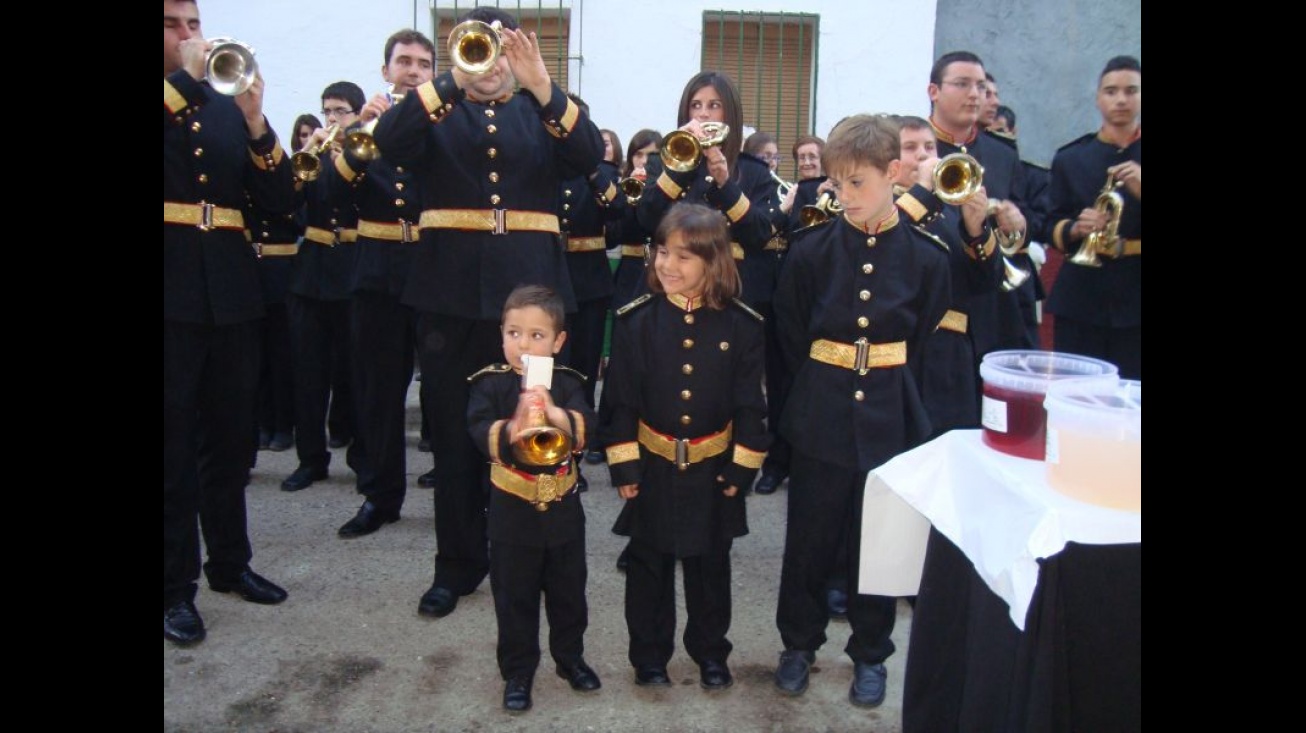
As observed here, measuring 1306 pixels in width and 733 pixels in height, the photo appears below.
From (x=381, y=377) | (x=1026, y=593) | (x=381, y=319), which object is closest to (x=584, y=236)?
(x=381, y=319)

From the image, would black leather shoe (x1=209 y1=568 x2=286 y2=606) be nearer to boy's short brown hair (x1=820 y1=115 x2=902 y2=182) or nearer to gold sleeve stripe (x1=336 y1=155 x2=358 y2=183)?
gold sleeve stripe (x1=336 y1=155 x2=358 y2=183)

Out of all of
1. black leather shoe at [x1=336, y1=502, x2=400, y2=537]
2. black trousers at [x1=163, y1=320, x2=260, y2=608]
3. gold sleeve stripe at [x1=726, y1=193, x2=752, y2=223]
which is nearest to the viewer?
black trousers at [x1=163, y1=320, x2=260, y2=608]

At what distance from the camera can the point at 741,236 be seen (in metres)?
4.01

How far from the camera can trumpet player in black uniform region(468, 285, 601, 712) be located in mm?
2990

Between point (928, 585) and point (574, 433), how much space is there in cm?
107

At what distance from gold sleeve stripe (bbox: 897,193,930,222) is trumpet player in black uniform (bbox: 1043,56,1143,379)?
1194 millimetres

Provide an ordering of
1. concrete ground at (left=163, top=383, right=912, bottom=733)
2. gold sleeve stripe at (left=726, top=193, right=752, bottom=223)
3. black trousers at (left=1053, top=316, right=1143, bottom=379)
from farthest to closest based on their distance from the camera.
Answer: black trousers at (left=1053, top=316, right=1143, bottom=379)
gold sleeve stripe at (left=726, top=193, right=752, bottom=223)
concrete ground at (left=163, top=383, right=912, bottom=733)

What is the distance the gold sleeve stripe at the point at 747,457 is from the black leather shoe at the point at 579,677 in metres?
0.84

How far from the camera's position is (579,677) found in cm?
316

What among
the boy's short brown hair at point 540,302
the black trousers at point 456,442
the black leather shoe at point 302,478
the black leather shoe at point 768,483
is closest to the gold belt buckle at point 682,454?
the boy's short brown hair at point 540,302

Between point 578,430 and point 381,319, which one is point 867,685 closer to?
point 578,430

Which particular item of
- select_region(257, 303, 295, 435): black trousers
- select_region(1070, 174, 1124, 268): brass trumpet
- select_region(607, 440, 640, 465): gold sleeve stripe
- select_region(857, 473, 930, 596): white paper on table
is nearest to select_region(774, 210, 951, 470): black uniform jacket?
select_region(857, 473, 930, 596): white paper on table

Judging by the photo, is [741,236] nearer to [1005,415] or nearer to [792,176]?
[1005,415]

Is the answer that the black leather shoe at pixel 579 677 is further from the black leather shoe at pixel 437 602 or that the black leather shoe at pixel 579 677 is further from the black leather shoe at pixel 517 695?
the black leather shoe at pixel 437 602
